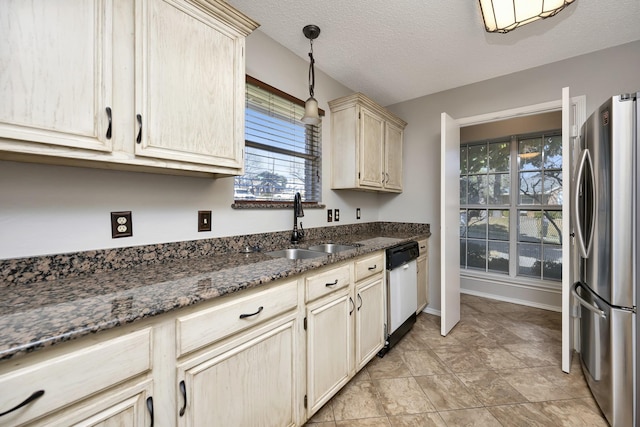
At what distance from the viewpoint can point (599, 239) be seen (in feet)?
5.00

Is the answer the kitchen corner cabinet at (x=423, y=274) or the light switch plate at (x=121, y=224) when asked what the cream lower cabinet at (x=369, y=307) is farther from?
the light switch plate at (x=121, y=224)

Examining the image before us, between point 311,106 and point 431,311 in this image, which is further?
point 431,311

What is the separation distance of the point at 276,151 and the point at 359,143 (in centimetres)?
83

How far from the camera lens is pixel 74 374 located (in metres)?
0.65

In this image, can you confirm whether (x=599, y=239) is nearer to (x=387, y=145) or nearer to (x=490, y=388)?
(x=490, y=388)

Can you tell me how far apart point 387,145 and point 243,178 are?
68.0 inches

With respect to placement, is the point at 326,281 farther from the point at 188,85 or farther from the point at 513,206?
the point at 513,206

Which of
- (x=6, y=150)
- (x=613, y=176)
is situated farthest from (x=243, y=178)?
(x=613, y=176)

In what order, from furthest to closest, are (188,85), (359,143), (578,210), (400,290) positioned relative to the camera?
(359,143) < (400,290) < (578,210) < (188,85)

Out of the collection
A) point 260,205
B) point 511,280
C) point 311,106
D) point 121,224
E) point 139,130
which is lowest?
point 511,280

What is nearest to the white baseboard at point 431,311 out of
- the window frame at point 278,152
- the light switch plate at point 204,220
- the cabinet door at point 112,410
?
the window frame at point 278,152

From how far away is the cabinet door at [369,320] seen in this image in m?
1.76

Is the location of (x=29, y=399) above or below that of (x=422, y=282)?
above

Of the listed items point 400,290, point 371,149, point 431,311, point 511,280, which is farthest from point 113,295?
point 511,280
